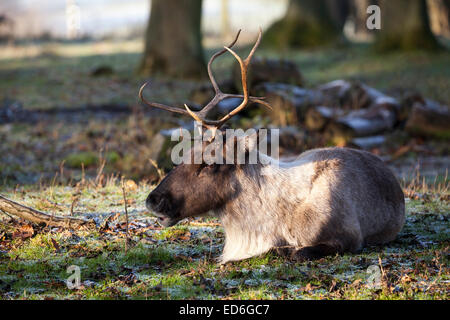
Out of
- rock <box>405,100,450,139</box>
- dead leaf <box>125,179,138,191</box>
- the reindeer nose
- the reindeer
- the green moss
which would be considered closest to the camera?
the reindeer nose

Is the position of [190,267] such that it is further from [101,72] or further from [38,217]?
[101,72]

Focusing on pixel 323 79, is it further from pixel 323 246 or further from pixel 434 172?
pixel 323 246

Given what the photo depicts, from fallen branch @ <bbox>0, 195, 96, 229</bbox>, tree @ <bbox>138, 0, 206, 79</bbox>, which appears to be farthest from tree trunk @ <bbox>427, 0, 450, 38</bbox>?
fallen branch @ <bbox>0, 195, 96, 229</bbox>

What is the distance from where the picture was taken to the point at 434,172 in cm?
1124

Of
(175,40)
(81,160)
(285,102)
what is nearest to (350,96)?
(285,102)

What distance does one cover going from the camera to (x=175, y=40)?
67.8ft

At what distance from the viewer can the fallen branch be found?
21.2ft

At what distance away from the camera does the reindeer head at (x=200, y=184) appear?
230 inches

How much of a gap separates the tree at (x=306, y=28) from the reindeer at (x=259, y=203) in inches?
866

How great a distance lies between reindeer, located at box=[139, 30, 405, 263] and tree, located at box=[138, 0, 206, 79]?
15.1m

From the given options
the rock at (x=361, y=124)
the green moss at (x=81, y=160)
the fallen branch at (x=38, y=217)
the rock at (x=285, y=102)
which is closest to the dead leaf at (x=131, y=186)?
the fallen branch at (x=38, y=217)

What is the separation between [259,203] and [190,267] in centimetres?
94

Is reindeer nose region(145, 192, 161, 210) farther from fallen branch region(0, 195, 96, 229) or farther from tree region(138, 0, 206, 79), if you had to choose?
tree region(138, 0, 206, 79)

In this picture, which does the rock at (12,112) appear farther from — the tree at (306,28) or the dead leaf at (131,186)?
the tree at (306,28)
